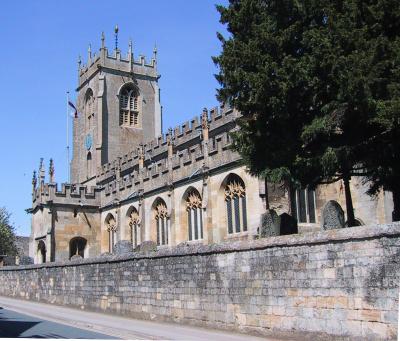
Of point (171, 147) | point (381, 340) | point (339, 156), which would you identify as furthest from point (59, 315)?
point (171, 147)

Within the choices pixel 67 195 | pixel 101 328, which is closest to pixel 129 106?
pixel 67 195

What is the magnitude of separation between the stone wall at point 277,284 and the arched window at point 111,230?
17470 millimetres

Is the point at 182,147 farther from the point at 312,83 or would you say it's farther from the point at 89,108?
the point at 312,83

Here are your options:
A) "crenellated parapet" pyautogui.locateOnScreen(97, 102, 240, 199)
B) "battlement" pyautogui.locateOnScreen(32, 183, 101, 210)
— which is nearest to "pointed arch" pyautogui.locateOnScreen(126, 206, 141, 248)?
"crenellated parapet" pyautogui.locateOnScreen(97, 102, 240, 199)

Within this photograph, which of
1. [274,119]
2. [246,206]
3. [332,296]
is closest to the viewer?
[332,296]

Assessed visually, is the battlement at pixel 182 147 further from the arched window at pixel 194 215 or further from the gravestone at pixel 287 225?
the gravestone at pixel 287 225

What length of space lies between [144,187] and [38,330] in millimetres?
18374

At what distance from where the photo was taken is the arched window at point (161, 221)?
3014 cm

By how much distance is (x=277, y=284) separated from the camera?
11.4 metres

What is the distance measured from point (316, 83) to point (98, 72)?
1531 inches

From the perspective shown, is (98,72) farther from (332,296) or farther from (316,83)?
(332,296)

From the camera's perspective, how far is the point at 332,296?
399 inches

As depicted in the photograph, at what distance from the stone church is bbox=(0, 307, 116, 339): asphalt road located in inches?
277

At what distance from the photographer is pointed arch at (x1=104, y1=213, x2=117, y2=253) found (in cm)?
3600
